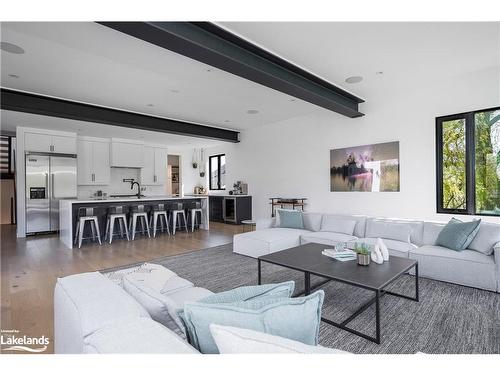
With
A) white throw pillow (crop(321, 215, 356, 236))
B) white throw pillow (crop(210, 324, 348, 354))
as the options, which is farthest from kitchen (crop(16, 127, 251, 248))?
white throw pillow (crop(210, 324, 348, 354))

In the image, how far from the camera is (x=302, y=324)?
944 millimetres

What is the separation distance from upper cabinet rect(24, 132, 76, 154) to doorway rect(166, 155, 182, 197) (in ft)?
13.5

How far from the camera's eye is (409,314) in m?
2.37

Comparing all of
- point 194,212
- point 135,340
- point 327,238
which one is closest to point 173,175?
point 194,212

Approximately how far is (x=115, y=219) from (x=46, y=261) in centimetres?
186

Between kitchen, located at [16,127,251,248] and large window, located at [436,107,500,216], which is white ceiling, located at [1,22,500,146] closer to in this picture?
large window, located at [436,107,500,216]

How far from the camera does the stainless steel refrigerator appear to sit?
6.22 metres
